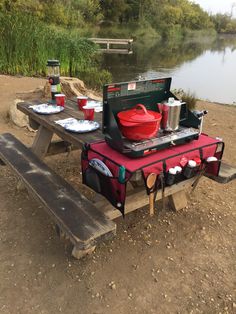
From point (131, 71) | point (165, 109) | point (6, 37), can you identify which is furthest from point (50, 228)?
point (131, 71)

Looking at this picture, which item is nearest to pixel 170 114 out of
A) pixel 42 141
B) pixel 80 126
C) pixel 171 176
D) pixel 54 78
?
pixel 171 176

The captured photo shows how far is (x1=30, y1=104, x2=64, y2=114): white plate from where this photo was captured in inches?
109

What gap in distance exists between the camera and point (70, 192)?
203 centimetres

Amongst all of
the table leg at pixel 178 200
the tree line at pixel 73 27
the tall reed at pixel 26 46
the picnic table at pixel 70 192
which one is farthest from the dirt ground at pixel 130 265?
the tree line at pixel 73 27

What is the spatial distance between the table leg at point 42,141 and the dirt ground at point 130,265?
45 centimetres

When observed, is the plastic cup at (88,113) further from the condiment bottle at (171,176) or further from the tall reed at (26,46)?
the tall reed at (26,46)

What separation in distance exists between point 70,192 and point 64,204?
15cm

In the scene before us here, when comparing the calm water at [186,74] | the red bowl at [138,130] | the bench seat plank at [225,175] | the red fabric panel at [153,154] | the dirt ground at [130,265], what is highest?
the red bowl at [138,130]

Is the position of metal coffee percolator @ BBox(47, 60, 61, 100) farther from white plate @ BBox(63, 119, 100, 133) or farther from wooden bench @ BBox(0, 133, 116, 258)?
wooden bench @ BBox(0, 133, 116, 258)

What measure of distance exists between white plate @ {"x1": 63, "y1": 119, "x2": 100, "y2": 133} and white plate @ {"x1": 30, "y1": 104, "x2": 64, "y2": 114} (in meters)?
0.29

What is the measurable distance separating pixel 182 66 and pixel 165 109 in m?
15.3

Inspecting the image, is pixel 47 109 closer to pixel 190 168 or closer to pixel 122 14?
pixel 190 168

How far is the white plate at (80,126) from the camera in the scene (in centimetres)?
238

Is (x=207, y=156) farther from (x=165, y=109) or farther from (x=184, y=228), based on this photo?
(x=184, y=228)
